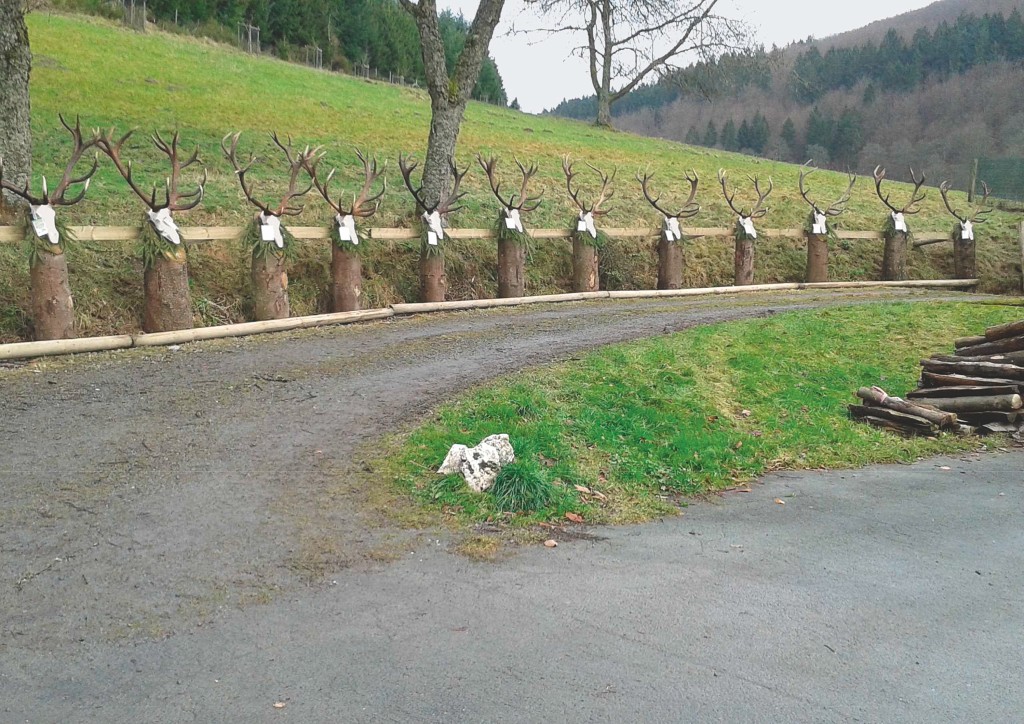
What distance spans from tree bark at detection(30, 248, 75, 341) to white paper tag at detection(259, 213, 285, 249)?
8.58 ft

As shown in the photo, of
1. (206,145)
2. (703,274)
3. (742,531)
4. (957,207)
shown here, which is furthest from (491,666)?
(957,207)

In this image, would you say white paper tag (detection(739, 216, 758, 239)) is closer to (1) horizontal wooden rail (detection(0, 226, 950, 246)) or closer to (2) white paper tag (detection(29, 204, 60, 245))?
(1) horizontal wooden rail (detection(0, 226, 950, 246))

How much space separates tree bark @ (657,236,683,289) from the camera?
1717 centimetres

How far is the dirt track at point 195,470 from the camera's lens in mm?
4371

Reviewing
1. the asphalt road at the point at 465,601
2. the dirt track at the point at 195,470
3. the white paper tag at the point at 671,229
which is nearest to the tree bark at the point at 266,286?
the dirt track at the point at 195,470

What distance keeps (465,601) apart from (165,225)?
7.88m

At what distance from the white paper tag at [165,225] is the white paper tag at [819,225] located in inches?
557

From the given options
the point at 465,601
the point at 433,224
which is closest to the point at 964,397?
the point at 465,601

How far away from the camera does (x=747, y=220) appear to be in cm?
1838

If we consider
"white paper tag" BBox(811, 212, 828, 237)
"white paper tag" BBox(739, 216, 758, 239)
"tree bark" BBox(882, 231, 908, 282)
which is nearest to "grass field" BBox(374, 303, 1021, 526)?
"white paper tag" BBox(739, 216, 758, 239)

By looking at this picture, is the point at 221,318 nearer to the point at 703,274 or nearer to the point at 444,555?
the point at 444,555

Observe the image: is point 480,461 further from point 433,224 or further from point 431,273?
point 433,224

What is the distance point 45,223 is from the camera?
944cm

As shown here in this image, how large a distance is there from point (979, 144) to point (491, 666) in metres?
58.3
